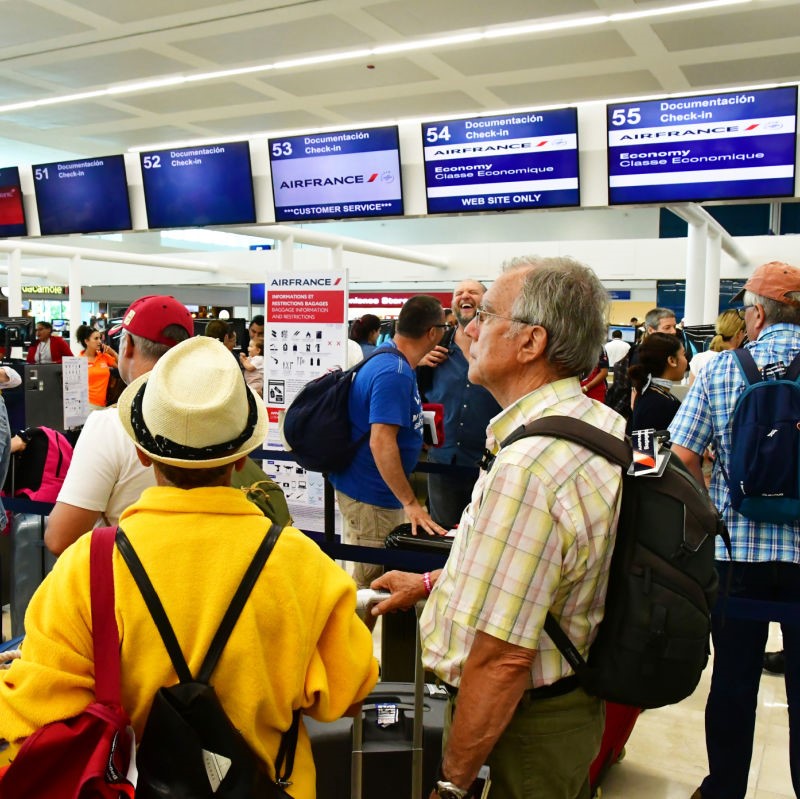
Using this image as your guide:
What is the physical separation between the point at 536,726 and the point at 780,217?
1991 centimetres

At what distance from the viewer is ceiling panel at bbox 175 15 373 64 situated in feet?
30.8

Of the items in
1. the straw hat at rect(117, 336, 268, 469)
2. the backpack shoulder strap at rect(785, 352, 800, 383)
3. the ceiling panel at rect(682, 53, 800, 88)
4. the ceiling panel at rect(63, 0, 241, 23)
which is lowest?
the backpack shoulder strap at rect(785, 352, 800, 383)

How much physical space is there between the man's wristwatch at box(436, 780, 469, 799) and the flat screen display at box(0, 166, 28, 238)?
8.91 m

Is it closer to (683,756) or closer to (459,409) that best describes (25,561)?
(459,409)

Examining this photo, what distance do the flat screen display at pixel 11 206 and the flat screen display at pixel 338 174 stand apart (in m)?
3.37

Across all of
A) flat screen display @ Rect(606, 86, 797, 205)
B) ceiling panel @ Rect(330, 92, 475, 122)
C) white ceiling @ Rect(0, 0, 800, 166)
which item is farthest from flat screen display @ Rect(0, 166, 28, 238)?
flat screen display @ Rect(606, 86, 797, 205)

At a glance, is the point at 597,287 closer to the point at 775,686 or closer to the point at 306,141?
the point at 775,686

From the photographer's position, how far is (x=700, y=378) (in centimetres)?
261

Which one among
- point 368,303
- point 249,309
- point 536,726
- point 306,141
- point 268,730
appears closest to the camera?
point 268,730

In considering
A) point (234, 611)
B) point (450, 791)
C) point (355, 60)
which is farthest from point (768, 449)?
point (355, 60)

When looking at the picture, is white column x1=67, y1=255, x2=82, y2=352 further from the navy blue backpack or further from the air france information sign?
the navy blue backpack

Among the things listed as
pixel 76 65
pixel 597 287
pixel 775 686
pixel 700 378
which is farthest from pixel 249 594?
pixel 76 65

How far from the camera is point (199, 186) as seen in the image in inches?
301

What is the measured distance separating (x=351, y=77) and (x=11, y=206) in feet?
16.3
